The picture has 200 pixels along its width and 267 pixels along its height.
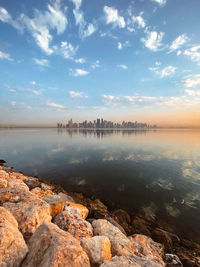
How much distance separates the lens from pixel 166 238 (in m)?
6.06

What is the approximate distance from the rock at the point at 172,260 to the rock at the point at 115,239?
1701 millimetres

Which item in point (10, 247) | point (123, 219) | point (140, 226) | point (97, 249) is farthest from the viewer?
point (123, 219)

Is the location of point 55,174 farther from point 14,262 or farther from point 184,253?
point 184,253

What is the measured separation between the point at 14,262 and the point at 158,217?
891 centimetres

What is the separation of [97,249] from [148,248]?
126 inches

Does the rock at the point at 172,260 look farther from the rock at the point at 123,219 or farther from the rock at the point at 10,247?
the rock at the point at 10,247

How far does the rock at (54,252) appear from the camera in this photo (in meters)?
2.71

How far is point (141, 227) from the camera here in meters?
7.01

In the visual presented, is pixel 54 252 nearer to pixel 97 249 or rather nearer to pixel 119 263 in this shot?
pixel 97 249

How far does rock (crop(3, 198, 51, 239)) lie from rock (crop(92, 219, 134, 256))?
247 centimetres

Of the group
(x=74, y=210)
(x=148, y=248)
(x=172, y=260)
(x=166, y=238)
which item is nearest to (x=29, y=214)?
(x=74, y=210)

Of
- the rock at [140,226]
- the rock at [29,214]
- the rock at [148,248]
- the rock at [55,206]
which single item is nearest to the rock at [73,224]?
the rock at [55,206]

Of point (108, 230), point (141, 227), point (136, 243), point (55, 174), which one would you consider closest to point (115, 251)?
point (108, 230)

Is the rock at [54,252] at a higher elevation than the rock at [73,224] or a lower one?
higher
